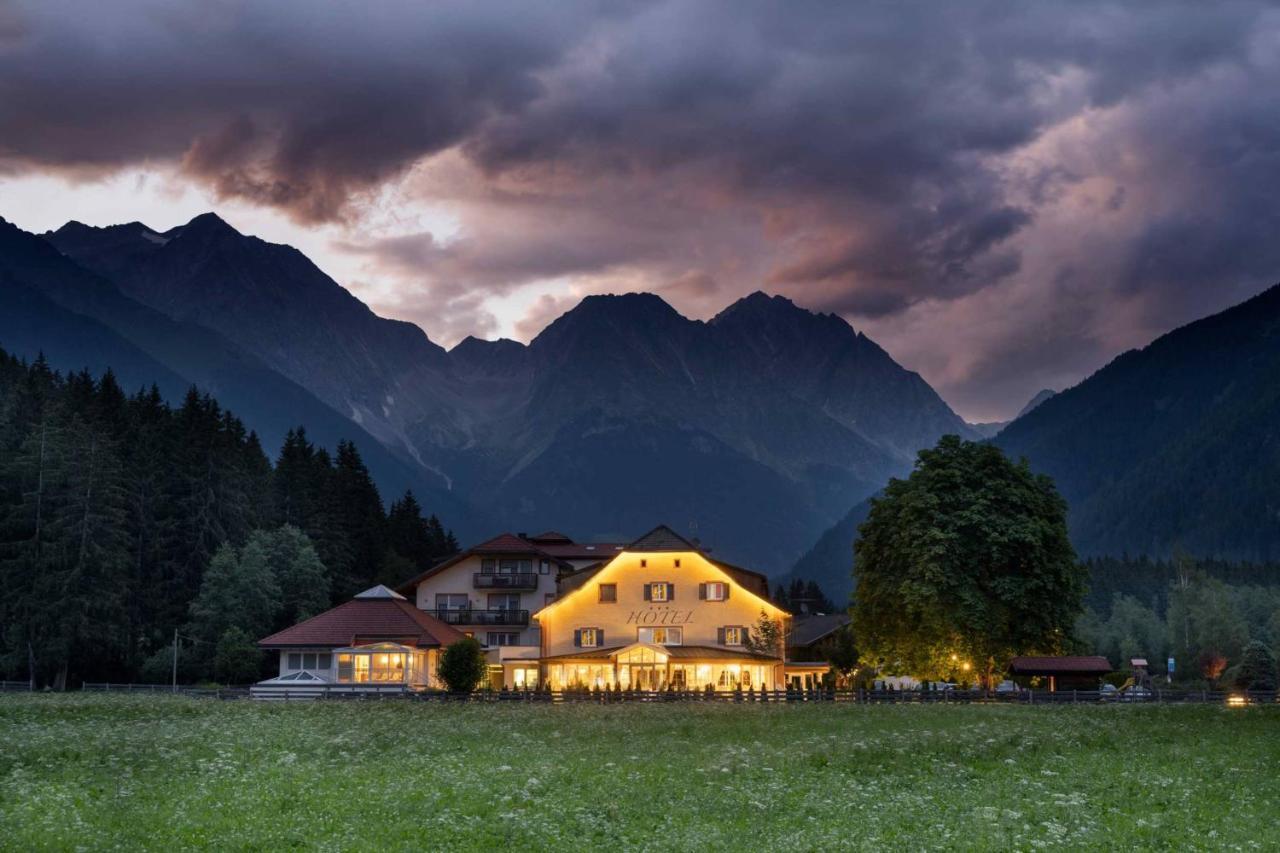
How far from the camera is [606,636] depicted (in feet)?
308

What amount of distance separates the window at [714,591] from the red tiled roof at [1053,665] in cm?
2190

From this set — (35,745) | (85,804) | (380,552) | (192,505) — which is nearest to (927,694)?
(35,745)

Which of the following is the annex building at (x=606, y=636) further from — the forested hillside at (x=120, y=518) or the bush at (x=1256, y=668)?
the bush at (x=1256, y=668)

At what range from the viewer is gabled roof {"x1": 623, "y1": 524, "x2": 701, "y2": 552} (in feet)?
312

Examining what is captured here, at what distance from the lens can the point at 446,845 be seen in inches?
843

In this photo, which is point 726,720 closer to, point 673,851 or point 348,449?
point 673,851

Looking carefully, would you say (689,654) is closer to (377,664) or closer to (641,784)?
(377,664)

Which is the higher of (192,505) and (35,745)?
(192,505)

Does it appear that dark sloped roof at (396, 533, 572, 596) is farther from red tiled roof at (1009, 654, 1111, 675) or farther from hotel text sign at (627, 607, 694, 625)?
red tiled roof at (1009, 654, 1111, 675)

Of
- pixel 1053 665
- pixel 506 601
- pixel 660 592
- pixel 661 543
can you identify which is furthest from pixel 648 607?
pixel 1053 665

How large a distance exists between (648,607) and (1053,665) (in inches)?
→ 1204

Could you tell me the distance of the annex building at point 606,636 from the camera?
8744cm

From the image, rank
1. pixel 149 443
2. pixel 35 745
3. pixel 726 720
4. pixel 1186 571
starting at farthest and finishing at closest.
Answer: pixel 1186 571 < pixel 149 443 < pixel 726 720 < pixel 35 745

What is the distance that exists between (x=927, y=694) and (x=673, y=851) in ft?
160
